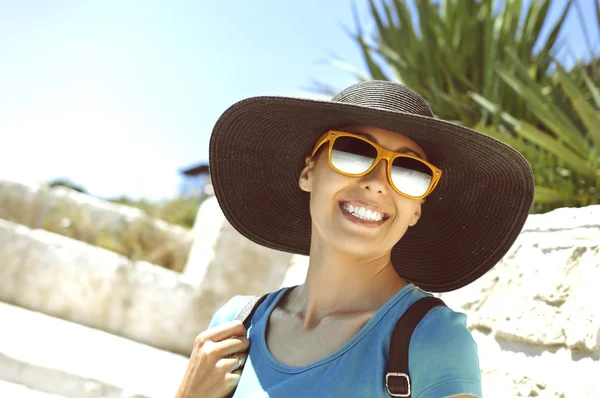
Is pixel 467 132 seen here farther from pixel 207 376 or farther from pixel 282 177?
pixel 207 376

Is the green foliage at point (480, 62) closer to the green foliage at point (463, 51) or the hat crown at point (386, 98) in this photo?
the green foliage at point (463, 51)

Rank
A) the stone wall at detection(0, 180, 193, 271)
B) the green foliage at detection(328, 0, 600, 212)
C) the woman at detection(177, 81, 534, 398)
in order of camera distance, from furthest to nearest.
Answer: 1. the stone wall at detection(0, 180, 193, 271)
2. the green foliage at detection(328, 0, 600, 212)
3. the woman at detection(177, 81, 534, 398)

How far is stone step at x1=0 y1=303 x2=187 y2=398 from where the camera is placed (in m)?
3.37

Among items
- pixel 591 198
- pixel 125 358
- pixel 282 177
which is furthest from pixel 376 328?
pixel 125 358

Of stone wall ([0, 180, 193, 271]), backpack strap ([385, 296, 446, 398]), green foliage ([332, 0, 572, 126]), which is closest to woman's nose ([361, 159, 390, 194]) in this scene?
backpack strap ([385, 296, 446, 398])

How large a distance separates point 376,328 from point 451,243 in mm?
508

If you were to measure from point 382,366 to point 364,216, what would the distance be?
346 mm

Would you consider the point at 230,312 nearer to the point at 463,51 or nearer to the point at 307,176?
the point at 307,176

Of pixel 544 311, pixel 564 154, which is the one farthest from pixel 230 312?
pixel 564 154

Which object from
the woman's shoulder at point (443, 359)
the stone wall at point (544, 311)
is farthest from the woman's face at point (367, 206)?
the stone wall at point (544, 311)

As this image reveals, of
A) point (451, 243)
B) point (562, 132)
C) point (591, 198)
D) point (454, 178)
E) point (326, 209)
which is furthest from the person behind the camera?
point (562, 132)

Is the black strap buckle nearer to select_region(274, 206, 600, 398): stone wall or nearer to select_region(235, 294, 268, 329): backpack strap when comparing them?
select_region(235, 294, 268, 329): backpack strap

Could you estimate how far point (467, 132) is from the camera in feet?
4.60

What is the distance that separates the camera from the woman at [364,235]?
1.30 m
